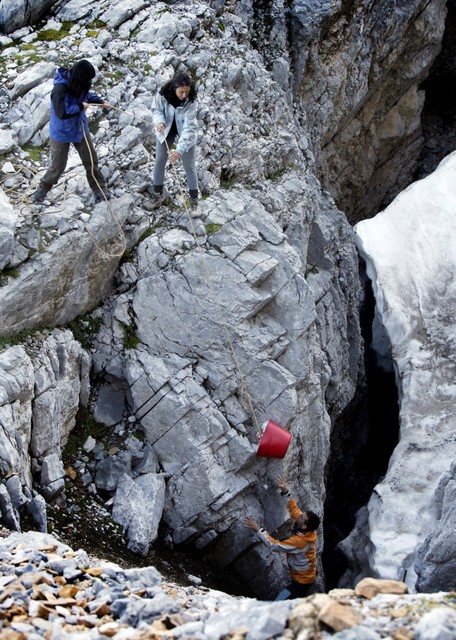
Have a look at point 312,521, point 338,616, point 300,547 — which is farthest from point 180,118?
point 338,616

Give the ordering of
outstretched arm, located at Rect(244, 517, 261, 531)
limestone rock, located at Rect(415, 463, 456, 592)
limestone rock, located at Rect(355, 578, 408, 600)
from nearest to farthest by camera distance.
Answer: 1. limestone rock, located at Rect(355, 578, 408, 600)
2. limestone rock, located at Rect(415, 463, 456, 592)
3. outstretched arm, located at Rect(244, 517, 261, 531)

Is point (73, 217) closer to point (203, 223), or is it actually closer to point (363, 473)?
point (203, 223)

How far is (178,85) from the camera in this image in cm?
1088

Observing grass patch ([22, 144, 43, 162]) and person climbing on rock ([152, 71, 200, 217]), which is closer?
person climbing on rock ([152, 71, 200, 217])

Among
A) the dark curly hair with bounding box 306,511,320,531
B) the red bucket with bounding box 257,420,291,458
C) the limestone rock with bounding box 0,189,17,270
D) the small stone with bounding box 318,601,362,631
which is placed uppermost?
the limestone rock with bounding box 0,189,17,270

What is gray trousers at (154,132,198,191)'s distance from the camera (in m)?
11.9

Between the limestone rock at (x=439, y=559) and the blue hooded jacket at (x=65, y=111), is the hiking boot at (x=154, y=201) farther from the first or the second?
the limestone rock at (x=439, y=559)

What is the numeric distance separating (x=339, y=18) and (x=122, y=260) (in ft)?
36.4

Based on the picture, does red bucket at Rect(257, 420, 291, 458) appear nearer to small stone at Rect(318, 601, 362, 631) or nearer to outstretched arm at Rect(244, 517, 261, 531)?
outstretched arm at Rect(244, 517, 261, 531)

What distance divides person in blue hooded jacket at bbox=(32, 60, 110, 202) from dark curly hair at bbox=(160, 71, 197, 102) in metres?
1.00

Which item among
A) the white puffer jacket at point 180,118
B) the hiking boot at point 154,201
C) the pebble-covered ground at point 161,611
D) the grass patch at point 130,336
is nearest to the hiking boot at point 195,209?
the hiking boot at point 154,201

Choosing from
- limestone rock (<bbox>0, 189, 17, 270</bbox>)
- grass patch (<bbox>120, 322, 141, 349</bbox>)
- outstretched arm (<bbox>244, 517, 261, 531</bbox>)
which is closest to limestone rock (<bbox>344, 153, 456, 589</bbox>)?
outstretched arm (<bbox>244, 517, 261, 531</bbox>)

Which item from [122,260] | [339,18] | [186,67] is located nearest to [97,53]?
[186,67]

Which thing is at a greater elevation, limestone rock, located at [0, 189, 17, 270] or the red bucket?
limestone rock, located at [0, 189, 17, 270]
